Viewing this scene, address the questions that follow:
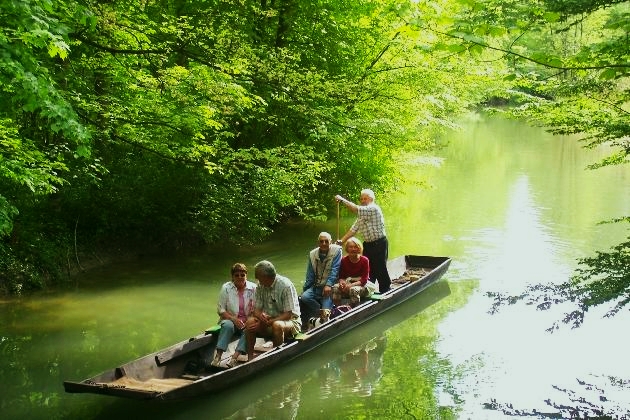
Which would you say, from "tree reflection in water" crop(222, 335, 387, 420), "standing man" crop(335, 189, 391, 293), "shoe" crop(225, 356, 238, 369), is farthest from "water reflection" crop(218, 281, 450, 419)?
"standing man" crop(335, 189, 391, 293)

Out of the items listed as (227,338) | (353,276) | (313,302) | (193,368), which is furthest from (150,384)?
(353,276)

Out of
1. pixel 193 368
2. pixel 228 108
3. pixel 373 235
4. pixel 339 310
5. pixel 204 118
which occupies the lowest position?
pixel 193 368

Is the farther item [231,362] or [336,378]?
[336,378]

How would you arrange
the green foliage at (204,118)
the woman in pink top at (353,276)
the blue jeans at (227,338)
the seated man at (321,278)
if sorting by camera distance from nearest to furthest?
the blue jeans at (227,338) < the green foliage at (204,118) < the seated man at (321,278) < the woman in pink top at (353,276)

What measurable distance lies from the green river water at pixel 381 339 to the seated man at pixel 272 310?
51 cm

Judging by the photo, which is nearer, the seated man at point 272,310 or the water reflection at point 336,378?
the water reflection at point 336,378

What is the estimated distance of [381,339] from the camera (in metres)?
10.4

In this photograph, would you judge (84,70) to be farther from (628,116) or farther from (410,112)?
(628,116)

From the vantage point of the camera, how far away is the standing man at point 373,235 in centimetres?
1109

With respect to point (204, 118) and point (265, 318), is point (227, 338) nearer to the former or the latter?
point (265, 318)

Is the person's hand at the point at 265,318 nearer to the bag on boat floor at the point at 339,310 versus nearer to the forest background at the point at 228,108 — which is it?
the bag on boat floor at the point at 339,310

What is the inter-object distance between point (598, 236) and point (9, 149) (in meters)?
13.2

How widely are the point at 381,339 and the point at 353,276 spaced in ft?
3.08

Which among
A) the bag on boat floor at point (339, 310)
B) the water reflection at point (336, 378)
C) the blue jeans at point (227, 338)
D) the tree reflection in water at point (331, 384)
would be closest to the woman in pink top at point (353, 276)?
the bag on boat floor at point (339, 310)
